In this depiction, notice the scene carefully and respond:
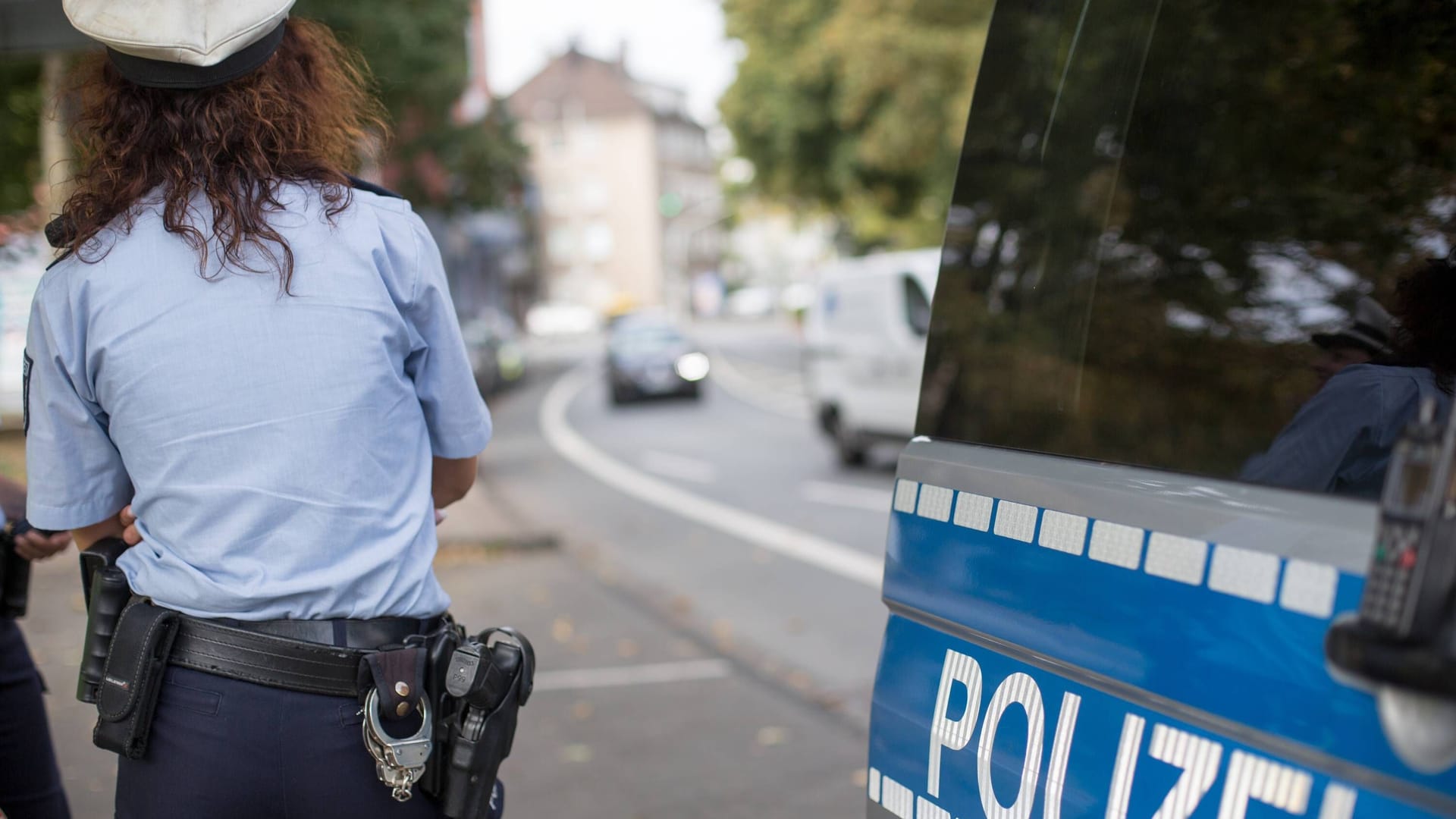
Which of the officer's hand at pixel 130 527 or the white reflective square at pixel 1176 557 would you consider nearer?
the white reflective square at pixel 1176 557

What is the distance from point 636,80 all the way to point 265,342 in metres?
90.1

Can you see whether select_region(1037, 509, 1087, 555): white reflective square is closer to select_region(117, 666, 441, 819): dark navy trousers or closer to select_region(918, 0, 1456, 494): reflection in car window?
select_region(918, 0, 1456, 494): reflection in car window

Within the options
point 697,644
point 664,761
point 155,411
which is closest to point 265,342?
point 155,411

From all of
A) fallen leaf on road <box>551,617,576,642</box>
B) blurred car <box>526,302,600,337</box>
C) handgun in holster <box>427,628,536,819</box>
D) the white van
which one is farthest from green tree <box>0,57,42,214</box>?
blurred car <box>526,302,600,337</box>

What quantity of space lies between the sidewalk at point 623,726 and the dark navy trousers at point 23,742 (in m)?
2.07

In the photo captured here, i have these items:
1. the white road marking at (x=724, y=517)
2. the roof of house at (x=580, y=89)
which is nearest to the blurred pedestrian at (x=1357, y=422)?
the white road marking at (x=724, y=517)

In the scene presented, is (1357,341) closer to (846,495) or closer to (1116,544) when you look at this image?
(1116,544)

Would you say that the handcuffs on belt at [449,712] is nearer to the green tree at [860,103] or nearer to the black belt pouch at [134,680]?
the black belt pouch at [134,680]

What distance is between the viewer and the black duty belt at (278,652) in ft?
5.90

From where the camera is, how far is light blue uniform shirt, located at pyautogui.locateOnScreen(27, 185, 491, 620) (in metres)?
1.78

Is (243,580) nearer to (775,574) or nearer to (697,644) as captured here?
(697,644)

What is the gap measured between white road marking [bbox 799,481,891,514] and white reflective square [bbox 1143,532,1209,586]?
379 inches

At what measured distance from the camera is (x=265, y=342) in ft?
5.87

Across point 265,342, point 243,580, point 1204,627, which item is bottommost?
point 243,580
